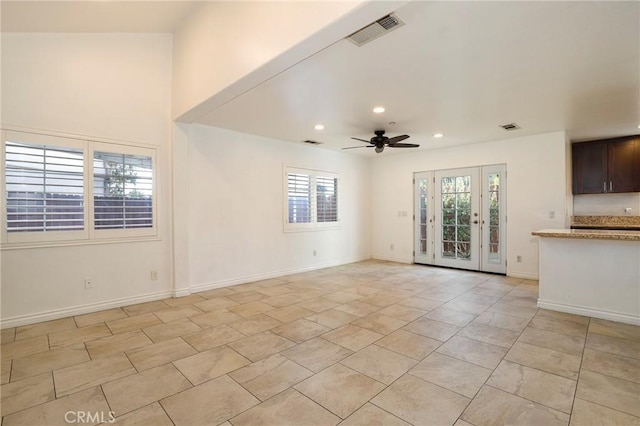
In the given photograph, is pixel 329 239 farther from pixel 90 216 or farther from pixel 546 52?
pixel 546 52

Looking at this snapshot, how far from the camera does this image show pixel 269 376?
234 cm

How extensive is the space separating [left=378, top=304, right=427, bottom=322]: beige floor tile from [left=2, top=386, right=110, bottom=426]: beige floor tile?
9.28 feet

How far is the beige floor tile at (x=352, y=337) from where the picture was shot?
113 inches

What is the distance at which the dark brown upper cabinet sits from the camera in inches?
211

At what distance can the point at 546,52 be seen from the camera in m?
2.71

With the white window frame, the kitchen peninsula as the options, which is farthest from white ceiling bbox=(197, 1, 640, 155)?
the kitchen peninsula

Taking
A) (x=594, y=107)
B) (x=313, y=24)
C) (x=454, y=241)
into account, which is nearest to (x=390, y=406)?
(x=313, y=24)

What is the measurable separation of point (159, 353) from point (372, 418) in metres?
1.96

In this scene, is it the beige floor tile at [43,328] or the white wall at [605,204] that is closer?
the beige floor tile at [43,328]

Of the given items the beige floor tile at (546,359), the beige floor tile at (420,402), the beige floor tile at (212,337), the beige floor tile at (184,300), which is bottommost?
the beige floor tile at (420,402)

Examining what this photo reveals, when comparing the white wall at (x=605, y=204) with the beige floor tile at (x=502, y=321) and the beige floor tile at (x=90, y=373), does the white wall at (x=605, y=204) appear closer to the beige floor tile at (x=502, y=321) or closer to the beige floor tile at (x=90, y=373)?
the beige floor tile at (x=502, y=321)

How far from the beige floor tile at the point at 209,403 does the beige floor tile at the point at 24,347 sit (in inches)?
68.0

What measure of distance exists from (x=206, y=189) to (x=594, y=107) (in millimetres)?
5599

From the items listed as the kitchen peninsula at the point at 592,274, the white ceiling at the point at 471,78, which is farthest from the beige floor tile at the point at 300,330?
the kitchen peninsula at the point at 592,274
